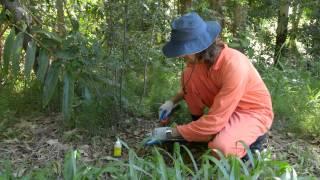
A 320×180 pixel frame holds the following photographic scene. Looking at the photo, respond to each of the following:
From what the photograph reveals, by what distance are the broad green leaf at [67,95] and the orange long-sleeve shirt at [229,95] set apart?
0.74 meters

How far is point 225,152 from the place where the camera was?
2.96m

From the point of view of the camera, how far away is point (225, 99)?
295 centimetres

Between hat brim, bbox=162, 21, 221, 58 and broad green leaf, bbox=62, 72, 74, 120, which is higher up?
hat brim, bbox=162, 21, 221, 58

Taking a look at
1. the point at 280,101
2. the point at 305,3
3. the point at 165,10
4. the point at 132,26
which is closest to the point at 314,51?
the point at 305,3

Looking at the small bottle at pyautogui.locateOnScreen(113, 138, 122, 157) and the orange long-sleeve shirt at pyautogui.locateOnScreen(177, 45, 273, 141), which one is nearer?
the orange long-sleeve shirt at pyautogui.locateOnScreen(177, 45, 273, 141)

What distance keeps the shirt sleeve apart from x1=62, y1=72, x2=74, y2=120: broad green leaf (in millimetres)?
788

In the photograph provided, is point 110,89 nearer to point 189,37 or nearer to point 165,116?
point 165,116

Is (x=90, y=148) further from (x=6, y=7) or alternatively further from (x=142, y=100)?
(x=6, y=7)

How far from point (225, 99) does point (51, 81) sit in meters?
1.18

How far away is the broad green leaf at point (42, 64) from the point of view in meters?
3.25

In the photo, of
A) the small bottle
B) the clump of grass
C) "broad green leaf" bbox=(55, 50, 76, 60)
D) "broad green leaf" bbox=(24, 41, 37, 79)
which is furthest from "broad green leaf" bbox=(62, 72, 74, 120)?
the clump of grass

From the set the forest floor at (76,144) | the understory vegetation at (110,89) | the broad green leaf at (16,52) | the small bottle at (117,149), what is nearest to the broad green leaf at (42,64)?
the understory vegetation at (110,89)

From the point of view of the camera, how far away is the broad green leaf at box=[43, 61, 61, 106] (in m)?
3.20

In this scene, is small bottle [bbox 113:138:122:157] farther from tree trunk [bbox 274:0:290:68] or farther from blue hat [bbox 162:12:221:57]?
tree trunk [bbox 274:0:290:68]
